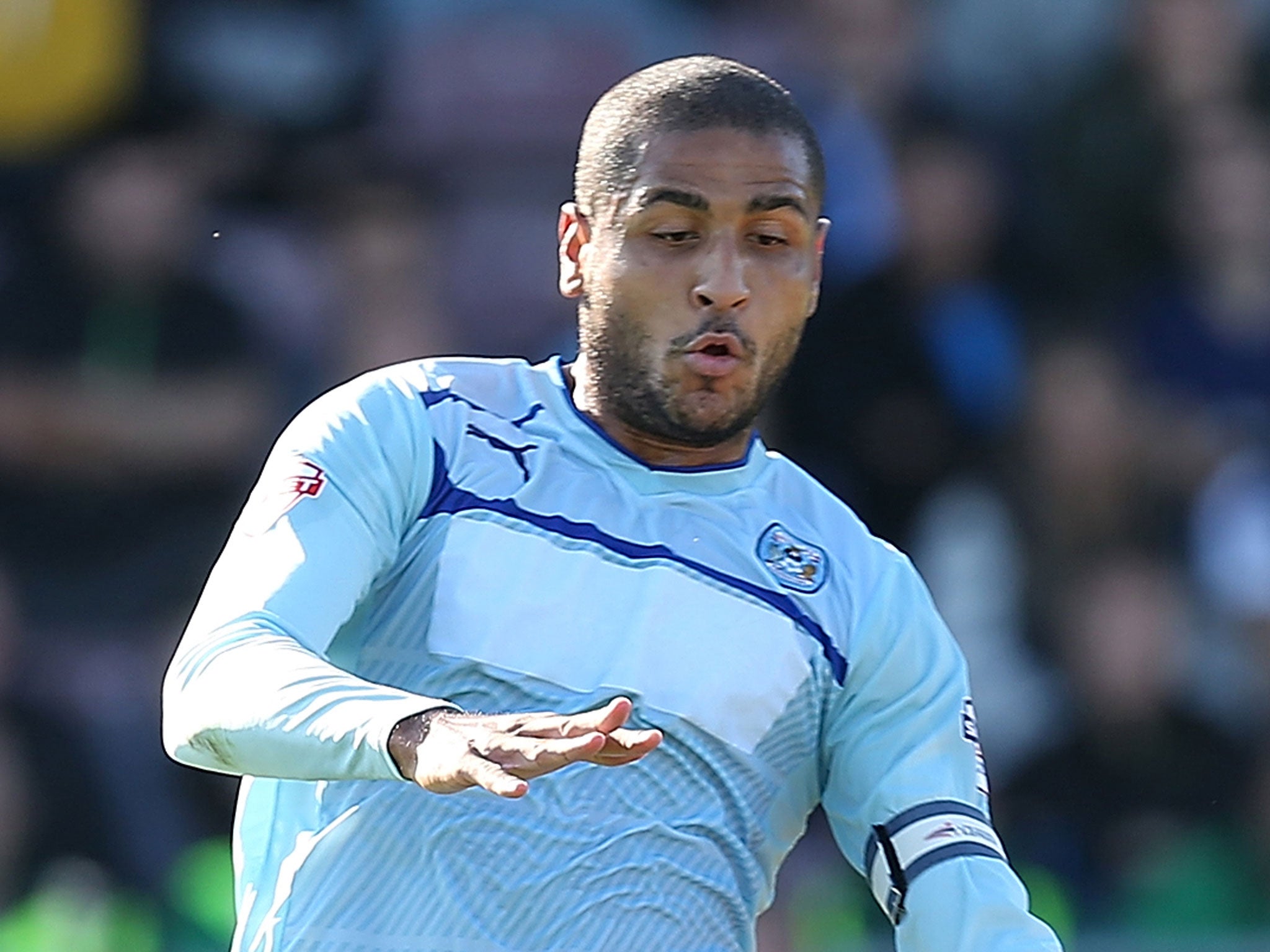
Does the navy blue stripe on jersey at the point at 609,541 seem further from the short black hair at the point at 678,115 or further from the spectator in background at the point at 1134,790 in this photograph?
the spectator in background at the point at 1134,790

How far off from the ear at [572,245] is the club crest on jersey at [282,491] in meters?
0.65

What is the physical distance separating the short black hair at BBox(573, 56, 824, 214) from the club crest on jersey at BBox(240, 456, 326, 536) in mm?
710

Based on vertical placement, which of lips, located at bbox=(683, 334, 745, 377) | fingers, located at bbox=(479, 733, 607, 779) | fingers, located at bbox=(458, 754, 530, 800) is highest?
lips, located at bbox=(683, 334, 745, 377)

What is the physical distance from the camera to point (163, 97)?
9227 millimetres

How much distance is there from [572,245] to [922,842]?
1.20 meters

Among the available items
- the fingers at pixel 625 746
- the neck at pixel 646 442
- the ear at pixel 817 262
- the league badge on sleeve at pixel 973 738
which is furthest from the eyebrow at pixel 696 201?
the fingers at pixel 625 746

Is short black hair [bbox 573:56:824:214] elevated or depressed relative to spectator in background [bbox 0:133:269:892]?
elevated

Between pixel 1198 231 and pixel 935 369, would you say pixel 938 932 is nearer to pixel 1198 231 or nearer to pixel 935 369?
pixel 935 369

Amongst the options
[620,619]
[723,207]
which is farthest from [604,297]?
[620,619]

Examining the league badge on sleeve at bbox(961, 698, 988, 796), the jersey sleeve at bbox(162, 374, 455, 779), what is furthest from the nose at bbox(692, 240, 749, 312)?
the league badge on sleeve at bbox(961, 698, 988, 796)

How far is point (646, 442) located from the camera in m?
3.99

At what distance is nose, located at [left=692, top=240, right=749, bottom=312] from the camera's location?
3.78 m

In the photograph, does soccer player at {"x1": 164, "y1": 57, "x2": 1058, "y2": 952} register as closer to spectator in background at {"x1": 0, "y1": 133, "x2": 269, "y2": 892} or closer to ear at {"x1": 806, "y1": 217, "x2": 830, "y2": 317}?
ear at {"x1": 806, "y1": 217, "x2": 830, "y2": 317}

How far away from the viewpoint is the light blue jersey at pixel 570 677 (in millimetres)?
3555
